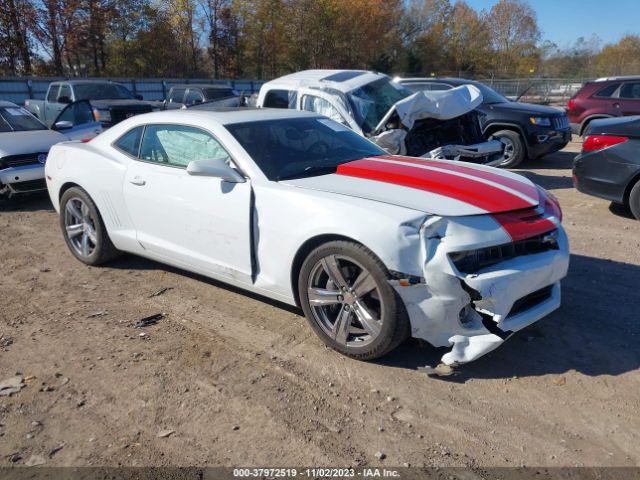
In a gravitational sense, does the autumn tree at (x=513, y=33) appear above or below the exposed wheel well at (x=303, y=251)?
above

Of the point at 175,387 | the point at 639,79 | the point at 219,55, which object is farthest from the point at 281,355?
the point at 219,55

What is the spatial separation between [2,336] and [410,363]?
2.98m

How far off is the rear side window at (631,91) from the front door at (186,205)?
35.0 ft

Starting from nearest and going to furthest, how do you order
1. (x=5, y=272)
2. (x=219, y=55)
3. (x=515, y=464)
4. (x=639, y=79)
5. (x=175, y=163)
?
(x=515, y=464) < (x=175, y=163) < (x=5, y=272) < (x=639, y=79) < (x=219, y=55)

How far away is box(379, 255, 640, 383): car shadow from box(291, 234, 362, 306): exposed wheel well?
0.79 m

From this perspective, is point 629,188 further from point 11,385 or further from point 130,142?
point 11,385

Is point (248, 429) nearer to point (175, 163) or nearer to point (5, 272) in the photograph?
point (175, 163)

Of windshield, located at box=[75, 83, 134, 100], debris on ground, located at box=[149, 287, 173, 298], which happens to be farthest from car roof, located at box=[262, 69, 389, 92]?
windshield, located at box=[75, 83, 134, 100]

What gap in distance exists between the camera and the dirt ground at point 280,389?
2.67m

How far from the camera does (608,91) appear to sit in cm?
1172

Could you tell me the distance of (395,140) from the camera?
7.20 meters

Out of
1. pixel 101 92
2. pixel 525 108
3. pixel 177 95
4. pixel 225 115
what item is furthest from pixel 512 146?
pixel 177 95

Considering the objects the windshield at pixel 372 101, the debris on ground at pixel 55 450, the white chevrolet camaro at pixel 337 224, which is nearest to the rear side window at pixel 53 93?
the windshield at pixel 372 101

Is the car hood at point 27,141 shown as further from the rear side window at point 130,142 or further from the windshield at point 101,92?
the windshield at point 101,92
